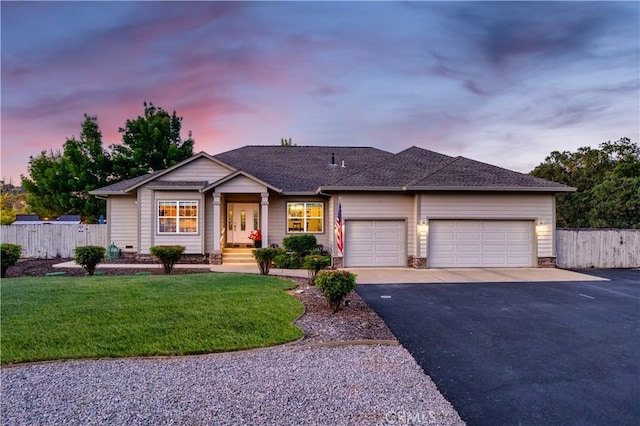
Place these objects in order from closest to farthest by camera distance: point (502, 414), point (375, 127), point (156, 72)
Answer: point (502, 414)
point (156, 72)
point (375, 127)

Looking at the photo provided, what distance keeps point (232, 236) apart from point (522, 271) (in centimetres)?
1238

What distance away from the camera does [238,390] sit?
3490 millimetres

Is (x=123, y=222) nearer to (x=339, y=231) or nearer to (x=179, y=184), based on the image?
(x=179, y=184)

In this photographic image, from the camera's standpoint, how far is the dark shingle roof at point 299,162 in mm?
15844

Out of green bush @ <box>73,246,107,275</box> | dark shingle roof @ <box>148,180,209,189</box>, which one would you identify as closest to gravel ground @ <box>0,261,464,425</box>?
green bush @ <box>73,246,107,275</box>

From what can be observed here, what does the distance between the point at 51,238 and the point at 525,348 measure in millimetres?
19295

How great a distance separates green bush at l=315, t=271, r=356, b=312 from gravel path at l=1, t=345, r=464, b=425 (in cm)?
193

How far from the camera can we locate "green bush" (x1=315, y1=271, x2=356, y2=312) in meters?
6.41

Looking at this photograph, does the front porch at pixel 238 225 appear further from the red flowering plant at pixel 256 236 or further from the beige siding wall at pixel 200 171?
the beige siding wall at pixel 200 171

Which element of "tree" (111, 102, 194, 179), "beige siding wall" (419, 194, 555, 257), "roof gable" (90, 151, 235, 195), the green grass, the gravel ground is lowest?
the gravel ground

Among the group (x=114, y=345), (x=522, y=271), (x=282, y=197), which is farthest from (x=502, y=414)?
(x=282, y=197)

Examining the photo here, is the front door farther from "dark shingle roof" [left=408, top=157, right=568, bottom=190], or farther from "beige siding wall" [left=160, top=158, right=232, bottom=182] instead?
"dark shingle roof" [left=408, top=157, right=568, bottom=190]

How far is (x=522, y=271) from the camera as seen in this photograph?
1247cm

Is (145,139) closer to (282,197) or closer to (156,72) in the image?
(156,72)
